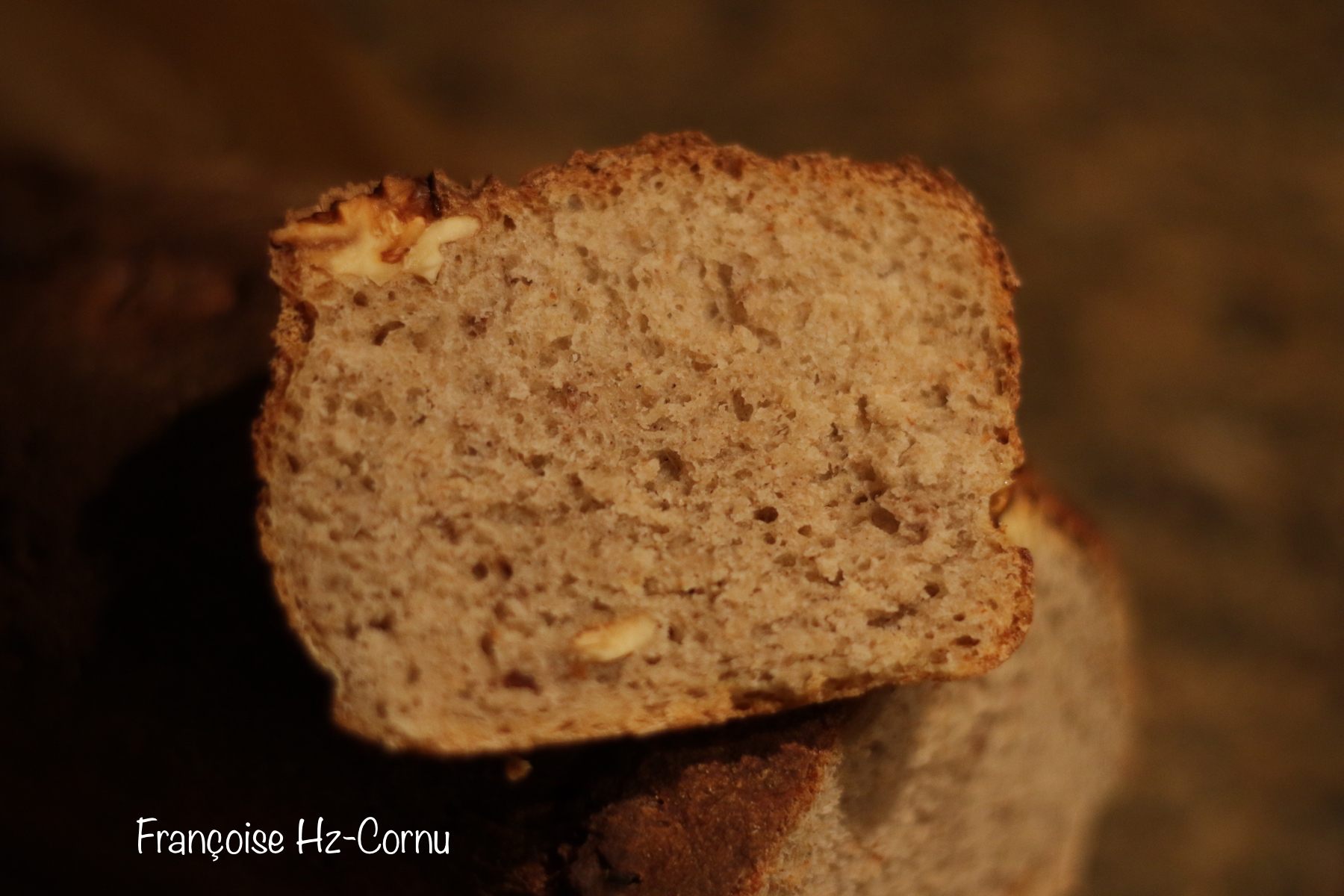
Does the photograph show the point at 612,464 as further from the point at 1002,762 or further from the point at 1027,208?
the point at 1027,208

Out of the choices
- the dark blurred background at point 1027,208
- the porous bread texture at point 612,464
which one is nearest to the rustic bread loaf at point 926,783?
the porous bread texture at point 612,464

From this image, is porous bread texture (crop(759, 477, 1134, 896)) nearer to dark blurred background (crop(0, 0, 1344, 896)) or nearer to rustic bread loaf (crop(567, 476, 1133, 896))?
rustic bread loaf (crop(567, 476, 1133, 896))

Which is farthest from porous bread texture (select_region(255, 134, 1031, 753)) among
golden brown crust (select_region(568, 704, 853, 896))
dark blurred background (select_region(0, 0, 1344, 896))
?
dark blurred background (select_region(0, 0, 1344, 896))

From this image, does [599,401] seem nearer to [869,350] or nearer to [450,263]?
[450,263]

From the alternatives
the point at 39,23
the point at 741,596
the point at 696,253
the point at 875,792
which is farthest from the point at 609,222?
the point at 39,23

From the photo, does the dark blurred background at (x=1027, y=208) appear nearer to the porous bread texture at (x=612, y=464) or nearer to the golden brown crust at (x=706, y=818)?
the porous bread texture at (x=612, y=464)

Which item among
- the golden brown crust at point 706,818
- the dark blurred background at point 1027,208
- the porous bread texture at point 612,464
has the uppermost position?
the dark blurred background at point 1027,208

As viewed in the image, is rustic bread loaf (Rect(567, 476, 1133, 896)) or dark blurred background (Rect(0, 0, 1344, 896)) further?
dark blurred background (Rect(0, 0, 1344, 896))

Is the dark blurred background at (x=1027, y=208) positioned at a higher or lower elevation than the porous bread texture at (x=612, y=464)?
higher
